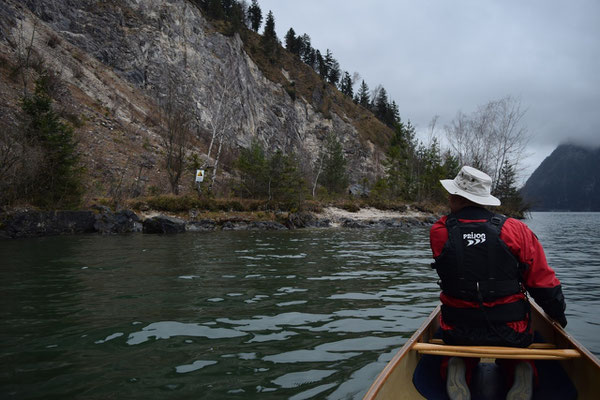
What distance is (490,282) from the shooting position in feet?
8.87

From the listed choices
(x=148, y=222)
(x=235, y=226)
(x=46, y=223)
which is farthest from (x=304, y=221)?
(x=46, y=223)

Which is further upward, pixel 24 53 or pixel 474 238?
pixel 24 53

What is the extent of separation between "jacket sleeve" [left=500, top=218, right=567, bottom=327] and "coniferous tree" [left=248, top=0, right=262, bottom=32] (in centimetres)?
8089

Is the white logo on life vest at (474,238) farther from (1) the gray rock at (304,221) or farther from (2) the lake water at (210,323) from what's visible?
(1) the gray rock at (304,221)

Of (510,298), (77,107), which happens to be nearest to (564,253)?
(510,298)

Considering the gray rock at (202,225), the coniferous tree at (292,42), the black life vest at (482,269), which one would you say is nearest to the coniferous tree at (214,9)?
the coniferous tree at (292,42)

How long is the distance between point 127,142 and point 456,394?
32.0 meters

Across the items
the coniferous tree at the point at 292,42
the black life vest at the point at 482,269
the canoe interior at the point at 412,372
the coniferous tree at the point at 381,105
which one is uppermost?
the coniferous tree at the point at 292,42

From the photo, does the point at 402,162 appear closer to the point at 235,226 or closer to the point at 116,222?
the point at 235,226

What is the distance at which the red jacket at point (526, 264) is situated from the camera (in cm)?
271

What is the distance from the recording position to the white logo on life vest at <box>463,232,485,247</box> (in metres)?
2.71

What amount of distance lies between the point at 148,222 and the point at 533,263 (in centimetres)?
1749

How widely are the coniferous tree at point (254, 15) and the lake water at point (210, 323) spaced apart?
247 feet

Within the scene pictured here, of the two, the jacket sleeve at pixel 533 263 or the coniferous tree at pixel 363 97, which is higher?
the coniferous tree at pixel 363 97
